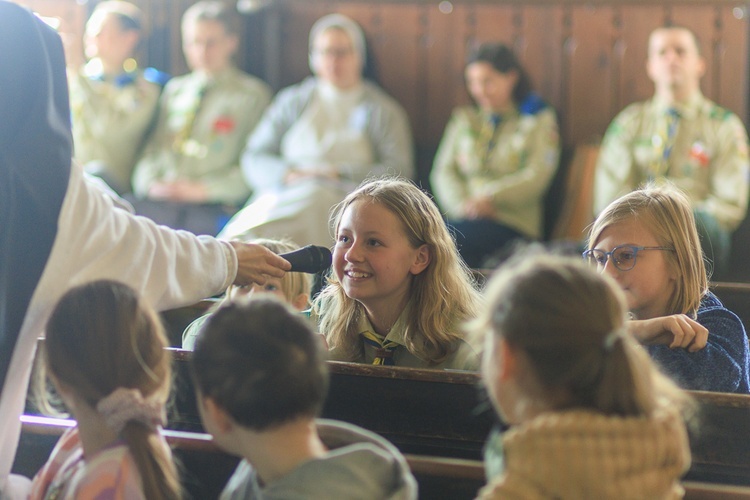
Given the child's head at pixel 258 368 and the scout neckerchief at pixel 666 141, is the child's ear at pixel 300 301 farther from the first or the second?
the scout neckerchief at pixel 666 141

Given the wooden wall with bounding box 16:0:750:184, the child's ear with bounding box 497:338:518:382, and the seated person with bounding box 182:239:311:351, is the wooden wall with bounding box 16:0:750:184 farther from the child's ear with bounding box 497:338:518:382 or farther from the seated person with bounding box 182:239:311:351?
the child's ear with bounding box 497:338:518:382

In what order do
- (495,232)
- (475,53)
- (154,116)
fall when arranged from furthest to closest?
1. (154,116)
2. (475,53)
3. (495,232)

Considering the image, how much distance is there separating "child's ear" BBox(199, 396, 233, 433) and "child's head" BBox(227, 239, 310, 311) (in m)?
1.08

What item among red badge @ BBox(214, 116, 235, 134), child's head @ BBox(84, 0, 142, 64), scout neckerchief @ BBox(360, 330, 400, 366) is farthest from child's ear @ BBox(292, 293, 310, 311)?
child's head @ BBox(84, 0, 142, 64)

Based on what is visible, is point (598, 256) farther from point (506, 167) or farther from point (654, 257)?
point (506, 167)

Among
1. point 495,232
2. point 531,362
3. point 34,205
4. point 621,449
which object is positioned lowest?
point 495,232

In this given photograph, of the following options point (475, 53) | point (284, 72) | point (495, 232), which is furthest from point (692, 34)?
point (284, 72)

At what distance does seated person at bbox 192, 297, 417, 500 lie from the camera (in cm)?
140

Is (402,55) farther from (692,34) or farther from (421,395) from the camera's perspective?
(421,395)

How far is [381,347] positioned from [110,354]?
925 mm

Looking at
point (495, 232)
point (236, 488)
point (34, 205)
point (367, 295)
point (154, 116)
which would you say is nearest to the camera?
point (236, 488)

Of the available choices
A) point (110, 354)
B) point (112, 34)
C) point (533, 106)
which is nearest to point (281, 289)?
Answer: point (110, 354)

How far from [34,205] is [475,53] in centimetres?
354

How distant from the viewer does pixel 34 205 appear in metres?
1.84
